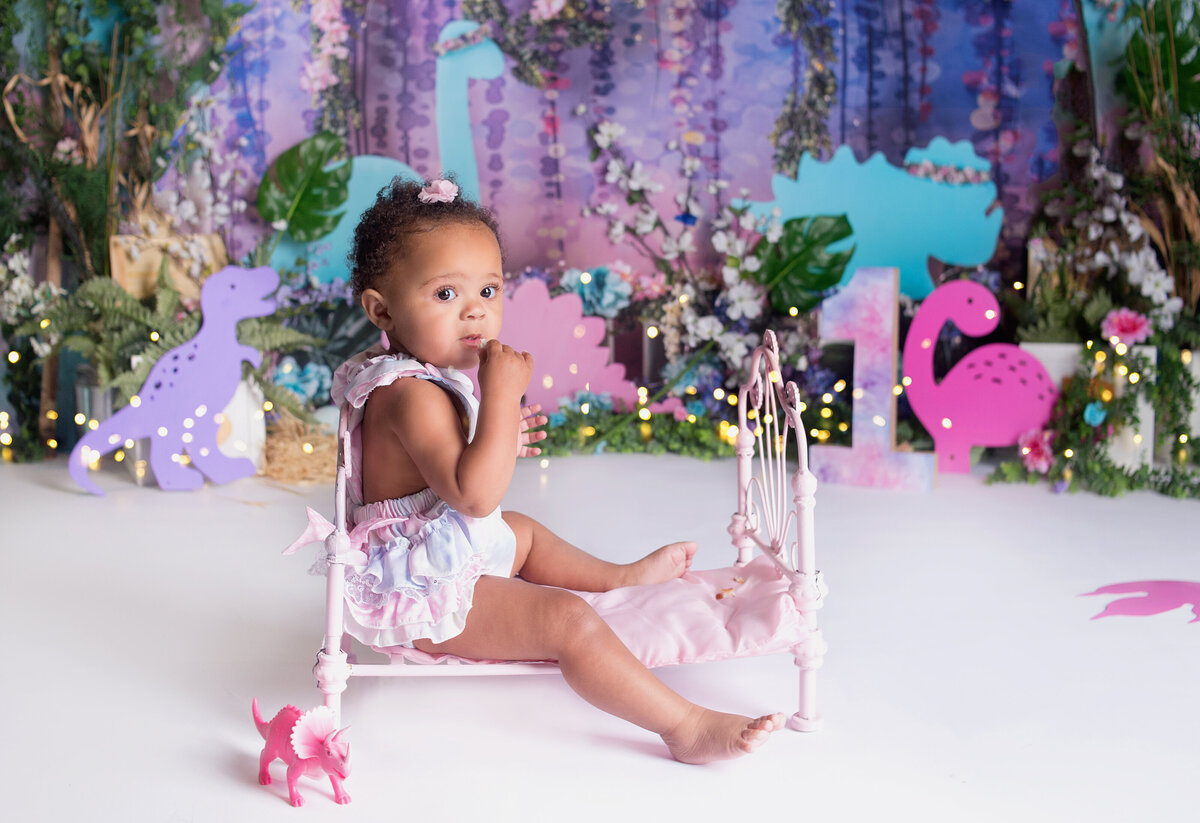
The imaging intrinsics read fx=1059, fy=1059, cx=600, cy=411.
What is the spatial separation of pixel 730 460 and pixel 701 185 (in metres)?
1.39

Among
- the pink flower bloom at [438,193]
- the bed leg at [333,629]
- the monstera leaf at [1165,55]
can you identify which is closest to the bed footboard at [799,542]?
the pink flower bloom at [438,193]

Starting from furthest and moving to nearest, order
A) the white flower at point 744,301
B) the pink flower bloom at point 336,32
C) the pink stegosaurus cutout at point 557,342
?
1. the pink flower bloom at point 336,32
2. the pink stegosaurus cutout at point 557,342
3. the white flower at point 744,301

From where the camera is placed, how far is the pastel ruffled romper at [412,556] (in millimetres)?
1966

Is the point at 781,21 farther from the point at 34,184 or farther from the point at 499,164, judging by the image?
the point at 34,184

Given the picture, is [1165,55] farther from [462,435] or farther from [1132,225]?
[462,435]

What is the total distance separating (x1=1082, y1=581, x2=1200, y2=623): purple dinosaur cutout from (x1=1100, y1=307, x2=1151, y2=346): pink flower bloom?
4.71 feet

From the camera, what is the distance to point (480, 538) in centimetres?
203

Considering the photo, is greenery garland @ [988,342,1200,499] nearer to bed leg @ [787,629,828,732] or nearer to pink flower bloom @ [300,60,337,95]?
bed leg @ [787,629,828,732]

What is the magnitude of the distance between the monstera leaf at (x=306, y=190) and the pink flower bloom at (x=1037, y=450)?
3256 millimetres

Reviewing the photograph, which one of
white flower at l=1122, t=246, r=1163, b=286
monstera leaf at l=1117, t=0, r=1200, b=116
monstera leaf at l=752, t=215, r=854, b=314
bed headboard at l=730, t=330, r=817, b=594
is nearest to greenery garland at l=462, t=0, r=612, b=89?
monstera leaf at l=752, t=215, r=854, b=314

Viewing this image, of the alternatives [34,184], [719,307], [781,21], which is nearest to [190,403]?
[34,184]

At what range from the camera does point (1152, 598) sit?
284cm

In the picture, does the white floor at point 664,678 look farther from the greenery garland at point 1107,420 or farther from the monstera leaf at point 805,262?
the monstera leaf at point 805,262

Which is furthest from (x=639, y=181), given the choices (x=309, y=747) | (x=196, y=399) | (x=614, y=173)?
(x=309, y=747)
